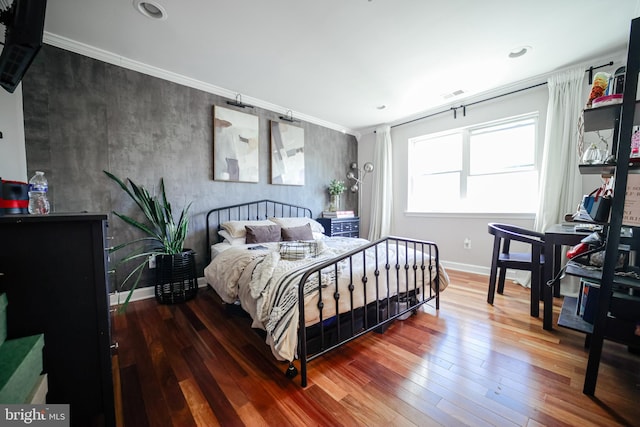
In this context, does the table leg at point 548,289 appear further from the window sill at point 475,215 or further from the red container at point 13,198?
the red container at point 13,198

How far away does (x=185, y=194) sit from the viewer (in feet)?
9.05

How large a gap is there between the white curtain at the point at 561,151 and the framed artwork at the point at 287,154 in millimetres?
3229

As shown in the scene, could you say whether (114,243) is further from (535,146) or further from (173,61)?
(535,146)

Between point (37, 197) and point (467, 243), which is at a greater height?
point (37, 197)

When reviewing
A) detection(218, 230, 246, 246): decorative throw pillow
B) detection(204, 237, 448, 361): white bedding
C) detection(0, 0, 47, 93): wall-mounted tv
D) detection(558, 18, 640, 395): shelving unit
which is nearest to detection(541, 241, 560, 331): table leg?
detection(558, 18, 640, 395): shelving unit

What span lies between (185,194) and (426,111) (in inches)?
150

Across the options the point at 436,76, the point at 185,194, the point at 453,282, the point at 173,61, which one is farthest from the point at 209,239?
the point at 436,76

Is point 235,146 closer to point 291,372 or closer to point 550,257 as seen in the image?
point 291,372

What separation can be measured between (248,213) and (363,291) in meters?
2.24

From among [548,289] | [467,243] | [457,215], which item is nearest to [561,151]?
[457,215]

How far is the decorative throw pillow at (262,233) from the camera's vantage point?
261 centimetres

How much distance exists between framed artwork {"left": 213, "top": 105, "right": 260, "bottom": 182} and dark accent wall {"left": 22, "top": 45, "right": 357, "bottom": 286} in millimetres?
88

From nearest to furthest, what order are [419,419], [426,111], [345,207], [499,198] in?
[419,419], [499,198], [426,111], [345,207]

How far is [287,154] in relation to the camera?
3639mm
